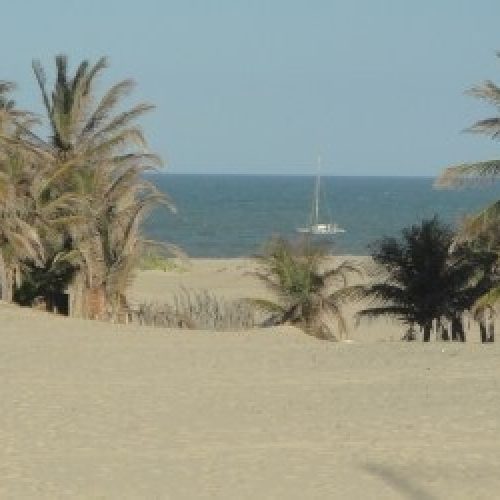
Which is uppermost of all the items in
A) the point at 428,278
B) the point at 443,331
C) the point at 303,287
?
the point at 428,278

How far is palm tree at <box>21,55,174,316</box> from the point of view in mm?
30172

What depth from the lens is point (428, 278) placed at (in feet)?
101

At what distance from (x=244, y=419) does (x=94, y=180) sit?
689 inches

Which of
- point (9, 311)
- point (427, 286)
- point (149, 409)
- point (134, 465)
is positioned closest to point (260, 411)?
point (149, 409)

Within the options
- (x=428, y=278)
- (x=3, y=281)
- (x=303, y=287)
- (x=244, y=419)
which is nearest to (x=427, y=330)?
(x=428, y=278)

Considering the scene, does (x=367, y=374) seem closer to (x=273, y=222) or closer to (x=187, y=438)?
(x=187, y=438)

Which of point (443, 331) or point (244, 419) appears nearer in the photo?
point (244, 419)

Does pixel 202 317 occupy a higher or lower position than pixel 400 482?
higher

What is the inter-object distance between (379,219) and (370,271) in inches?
3401

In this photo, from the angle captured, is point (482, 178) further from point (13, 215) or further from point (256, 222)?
point (256, 222)

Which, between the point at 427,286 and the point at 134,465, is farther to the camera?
the point at 427,286

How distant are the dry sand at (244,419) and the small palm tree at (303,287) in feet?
25.9

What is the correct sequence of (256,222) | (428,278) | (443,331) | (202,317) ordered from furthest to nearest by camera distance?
(256,222), (202,317), (443,331), (428,278)

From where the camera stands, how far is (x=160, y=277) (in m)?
56.6
